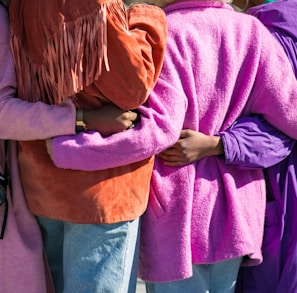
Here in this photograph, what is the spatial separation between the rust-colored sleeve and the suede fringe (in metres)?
0.03

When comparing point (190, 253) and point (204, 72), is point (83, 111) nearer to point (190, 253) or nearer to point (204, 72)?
point (204, 72)

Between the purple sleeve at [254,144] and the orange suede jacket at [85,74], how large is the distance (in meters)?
0.29

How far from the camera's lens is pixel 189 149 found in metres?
2.24

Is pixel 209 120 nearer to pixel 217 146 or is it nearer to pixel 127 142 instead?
pixel 217 146

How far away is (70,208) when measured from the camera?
81.8 inches

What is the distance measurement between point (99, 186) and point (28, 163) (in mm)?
236

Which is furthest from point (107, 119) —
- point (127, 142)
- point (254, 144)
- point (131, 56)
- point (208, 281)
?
point (208, 281)

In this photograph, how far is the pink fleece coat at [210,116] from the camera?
2.22m

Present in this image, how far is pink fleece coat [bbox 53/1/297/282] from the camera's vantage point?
2223 millimetres

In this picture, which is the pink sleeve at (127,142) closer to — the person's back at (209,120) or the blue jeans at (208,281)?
the person's back at (209,120)

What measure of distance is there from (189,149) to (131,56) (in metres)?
0.44

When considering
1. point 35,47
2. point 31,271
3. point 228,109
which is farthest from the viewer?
point 228,109

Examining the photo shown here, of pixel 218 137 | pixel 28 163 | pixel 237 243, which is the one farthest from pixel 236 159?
pixel 28 163

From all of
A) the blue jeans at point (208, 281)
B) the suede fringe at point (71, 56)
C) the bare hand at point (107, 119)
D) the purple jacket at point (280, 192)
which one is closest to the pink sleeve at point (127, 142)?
the bare hand at point (107, 119)
